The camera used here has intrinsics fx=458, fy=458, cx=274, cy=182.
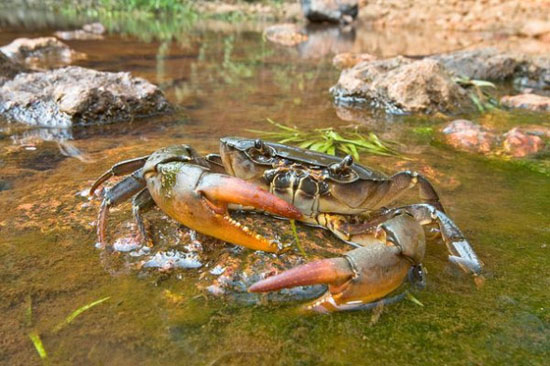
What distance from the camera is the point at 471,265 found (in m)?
2.12

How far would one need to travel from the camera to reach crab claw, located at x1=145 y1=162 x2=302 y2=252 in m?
1.79

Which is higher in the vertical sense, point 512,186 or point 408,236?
point 408,236

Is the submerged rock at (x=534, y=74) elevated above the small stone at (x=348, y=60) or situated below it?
above

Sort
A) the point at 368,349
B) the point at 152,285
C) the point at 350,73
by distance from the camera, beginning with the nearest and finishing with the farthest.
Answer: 1. the point at 368,349
2. the point at 152,285
3. the point at 350,73

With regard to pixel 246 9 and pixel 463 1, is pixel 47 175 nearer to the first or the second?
pixel 463 1

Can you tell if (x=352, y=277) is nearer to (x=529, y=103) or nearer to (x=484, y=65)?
(x=529, y=103)

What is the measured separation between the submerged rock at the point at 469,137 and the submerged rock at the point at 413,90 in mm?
1031

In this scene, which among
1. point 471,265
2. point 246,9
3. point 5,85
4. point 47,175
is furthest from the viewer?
point 246,9

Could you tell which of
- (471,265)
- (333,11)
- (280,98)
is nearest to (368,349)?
(471,265)

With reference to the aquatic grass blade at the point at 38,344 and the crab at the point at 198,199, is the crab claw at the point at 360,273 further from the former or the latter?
the aquatic grass blade at the point at 38,344

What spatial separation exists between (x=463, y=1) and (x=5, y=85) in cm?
2135

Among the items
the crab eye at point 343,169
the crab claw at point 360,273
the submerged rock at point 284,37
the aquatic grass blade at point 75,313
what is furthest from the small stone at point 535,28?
the aquatic grass blade at point 75,313

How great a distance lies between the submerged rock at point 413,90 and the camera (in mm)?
5676

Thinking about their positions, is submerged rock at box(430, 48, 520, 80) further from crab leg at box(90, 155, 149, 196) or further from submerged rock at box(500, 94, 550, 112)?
crab leg at box(90, 155, 149, 196)
